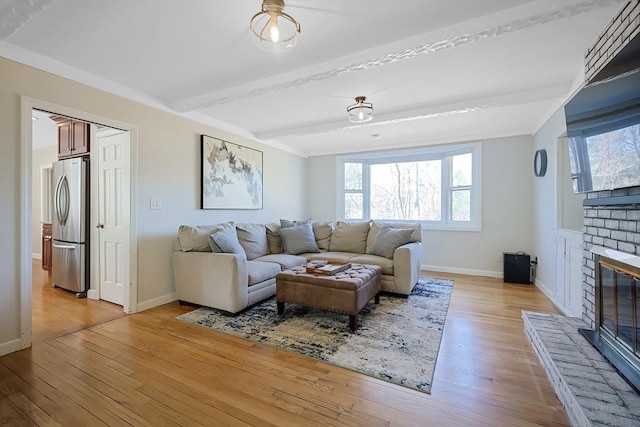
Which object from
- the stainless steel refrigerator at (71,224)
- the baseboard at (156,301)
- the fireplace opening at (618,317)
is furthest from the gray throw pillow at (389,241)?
the stainless steel refrigerator at (71,224)

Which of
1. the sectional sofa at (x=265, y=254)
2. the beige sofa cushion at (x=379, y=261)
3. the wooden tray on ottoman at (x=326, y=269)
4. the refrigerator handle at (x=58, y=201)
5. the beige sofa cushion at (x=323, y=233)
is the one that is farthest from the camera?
the beige sofa cushion at (x=323, y=233)

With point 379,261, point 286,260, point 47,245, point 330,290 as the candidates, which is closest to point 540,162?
point 379,261

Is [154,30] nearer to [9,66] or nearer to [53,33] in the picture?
[53,33]

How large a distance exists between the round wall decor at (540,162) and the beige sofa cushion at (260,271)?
3.67 meters

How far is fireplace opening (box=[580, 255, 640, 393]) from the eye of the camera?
155cm

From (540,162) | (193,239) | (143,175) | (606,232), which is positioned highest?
(540,162)

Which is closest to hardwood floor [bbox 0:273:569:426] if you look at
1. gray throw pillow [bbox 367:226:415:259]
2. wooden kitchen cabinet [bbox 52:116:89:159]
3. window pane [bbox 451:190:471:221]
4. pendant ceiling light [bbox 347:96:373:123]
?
gray throw pillow [bbox 367:226:415:259]

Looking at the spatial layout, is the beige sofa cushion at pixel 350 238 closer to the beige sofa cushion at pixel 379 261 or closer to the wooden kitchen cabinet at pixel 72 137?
the beige sofa cushion at pixel 379 261

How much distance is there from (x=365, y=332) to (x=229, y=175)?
2929 mm

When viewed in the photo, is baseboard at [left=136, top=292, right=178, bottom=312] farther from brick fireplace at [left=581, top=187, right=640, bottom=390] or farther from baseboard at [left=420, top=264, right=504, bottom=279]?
baseboard at [left=420, top=264, right=504, bottom=279]

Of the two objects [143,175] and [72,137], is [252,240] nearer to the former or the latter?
[143,175]

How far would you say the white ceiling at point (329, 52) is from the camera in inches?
68.8

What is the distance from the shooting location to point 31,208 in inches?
86.2

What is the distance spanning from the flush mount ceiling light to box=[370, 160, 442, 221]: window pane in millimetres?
4034
